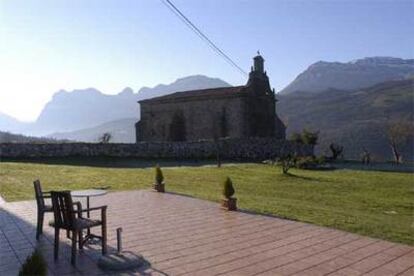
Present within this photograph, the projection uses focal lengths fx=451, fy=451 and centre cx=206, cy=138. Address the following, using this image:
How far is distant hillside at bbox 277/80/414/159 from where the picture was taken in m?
71.6

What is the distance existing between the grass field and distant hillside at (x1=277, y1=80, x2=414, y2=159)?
48.0m

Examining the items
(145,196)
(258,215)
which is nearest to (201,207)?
(258,215)

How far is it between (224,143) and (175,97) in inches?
573

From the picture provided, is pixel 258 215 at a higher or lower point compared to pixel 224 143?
lower

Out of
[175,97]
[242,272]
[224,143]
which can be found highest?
[175,97]

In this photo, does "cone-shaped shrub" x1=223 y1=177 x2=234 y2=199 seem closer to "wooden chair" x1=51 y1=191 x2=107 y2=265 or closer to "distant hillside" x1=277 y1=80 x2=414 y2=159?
"wooden chair" x1=51 y1=191 x2=107 y2=265

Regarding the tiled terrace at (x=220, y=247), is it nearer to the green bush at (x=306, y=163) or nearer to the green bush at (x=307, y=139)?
the green bush at (x=306, y=163)

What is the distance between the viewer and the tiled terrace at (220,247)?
20.9 feet

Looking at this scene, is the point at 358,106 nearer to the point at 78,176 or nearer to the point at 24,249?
the point at 78,176

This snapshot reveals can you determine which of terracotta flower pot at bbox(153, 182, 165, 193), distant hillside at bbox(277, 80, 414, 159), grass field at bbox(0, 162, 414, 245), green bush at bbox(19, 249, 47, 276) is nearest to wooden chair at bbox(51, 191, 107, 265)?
green bush at bbox(19, 249, 47, 276)

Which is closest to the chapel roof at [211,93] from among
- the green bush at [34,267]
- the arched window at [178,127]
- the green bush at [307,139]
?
the arched window at [178,127]

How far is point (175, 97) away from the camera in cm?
4909

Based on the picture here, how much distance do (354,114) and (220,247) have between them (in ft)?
311

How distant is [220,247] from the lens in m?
7.46
